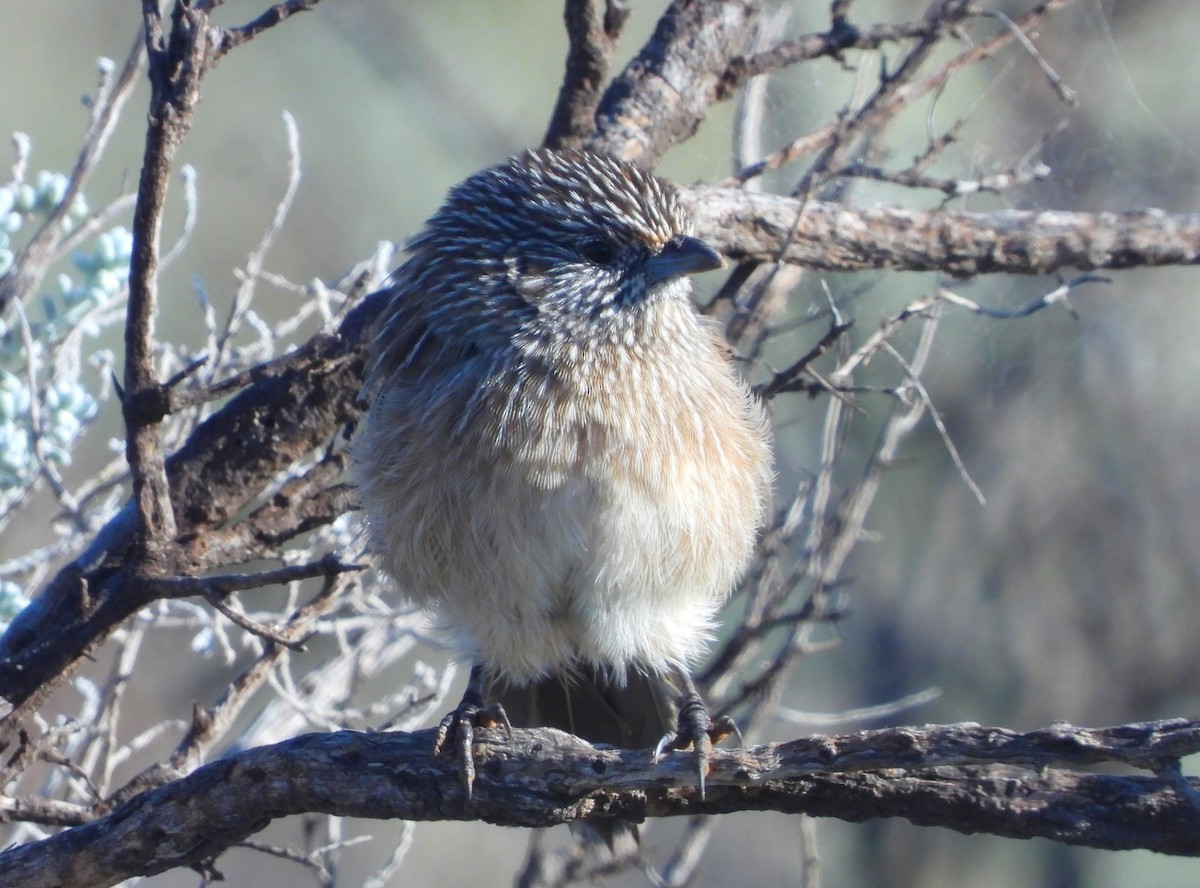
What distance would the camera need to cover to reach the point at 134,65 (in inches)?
143

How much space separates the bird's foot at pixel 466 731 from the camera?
2.74 metres

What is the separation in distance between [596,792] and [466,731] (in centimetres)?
38

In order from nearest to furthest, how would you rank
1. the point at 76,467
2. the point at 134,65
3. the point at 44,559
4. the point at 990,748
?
→ the point at 990,748 → the point at 134,65 → the point at 44,559 → the point at 76,467

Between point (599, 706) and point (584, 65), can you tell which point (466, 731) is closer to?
point (599, 706)

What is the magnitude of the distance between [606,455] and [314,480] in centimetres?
104

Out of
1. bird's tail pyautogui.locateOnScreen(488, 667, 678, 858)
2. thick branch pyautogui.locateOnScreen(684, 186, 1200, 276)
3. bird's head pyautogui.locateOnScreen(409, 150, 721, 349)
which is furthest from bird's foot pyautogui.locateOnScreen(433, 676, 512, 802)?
thick branch pyautogui.locateOnScreen(684, 186, 1200, 276)

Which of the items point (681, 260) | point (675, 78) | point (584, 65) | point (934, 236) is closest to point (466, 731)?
point (681, 260)

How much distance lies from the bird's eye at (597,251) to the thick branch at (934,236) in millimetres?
533

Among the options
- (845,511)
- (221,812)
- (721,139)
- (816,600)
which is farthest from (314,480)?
(721,139)

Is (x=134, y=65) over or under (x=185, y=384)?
over

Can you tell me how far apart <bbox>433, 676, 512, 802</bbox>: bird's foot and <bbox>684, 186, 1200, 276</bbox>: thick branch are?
5.16 feet

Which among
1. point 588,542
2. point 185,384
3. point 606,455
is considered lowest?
point 588,542

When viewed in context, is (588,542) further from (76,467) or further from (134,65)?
(76,467)

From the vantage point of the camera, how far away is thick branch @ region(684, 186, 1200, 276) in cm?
393
